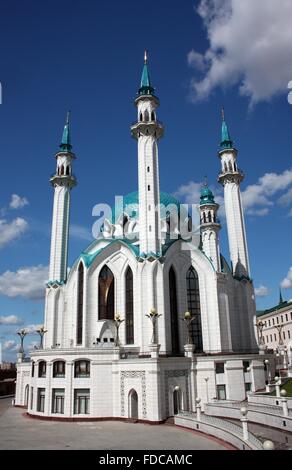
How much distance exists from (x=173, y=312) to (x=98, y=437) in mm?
17452

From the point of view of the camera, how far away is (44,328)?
147ft

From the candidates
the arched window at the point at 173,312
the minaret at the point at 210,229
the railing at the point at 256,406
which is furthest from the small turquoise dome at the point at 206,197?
the railing at the point at 256,406

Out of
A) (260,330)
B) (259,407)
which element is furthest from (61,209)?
(259,407)

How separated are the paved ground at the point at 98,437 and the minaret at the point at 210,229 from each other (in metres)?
20.1

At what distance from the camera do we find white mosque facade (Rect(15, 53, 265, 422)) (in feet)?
105

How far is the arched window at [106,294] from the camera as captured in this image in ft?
132

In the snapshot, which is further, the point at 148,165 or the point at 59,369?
the point at 148,165

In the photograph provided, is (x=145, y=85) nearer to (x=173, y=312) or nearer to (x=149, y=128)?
(x=149, y=128)

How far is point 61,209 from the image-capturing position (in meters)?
48.8

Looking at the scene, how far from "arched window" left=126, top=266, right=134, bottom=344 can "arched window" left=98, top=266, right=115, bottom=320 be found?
167 centimetres

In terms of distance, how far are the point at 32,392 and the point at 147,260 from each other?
1636 centimetres

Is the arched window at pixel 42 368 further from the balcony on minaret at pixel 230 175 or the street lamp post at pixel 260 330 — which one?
the balcony on minaret at pixel 230 175

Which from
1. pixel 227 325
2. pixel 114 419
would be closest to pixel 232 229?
pixel 227 325
